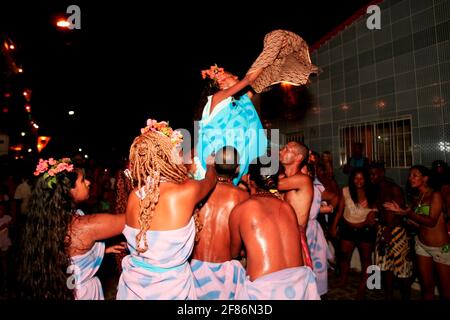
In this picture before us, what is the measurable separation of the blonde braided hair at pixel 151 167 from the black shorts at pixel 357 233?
13.8 ft

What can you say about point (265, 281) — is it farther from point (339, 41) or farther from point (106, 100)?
point (106, 100)

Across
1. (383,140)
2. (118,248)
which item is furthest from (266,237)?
(383,140)

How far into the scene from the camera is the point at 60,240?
2389 millimetres

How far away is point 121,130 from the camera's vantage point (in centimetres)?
3038

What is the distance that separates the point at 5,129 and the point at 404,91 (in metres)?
20.6

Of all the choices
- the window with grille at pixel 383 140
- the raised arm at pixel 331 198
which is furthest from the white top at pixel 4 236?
the window with grille at pixel 383 140

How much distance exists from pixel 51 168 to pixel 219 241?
1.50m

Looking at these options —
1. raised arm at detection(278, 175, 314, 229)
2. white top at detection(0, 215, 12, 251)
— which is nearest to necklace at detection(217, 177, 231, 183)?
raised arm at detection(278, 175, 314, 229)

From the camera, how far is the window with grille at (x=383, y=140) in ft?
20.2

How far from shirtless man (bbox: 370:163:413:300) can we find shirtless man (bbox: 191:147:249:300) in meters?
3.19

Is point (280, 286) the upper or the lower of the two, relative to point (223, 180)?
lower

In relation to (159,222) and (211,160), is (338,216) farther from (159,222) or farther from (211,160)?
(159,222)

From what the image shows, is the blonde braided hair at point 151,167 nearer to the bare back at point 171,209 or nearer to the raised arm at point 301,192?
the bare back at point 171,209

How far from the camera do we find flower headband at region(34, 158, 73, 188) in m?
2.56
